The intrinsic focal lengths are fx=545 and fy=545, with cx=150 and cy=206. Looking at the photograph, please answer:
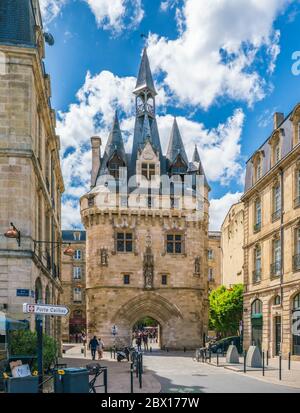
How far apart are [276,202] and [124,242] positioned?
55.2ft

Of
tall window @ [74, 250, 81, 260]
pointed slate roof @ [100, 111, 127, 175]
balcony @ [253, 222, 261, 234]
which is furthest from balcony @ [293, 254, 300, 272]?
tall window @ [74, 250, 81, 260]

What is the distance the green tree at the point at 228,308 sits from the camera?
4119 centimetres

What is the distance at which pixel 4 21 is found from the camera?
20.0 m

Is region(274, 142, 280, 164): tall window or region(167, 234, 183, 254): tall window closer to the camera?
region(274, 142, 280, 164): tall window

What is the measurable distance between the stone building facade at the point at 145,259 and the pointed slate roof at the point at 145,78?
377 inches

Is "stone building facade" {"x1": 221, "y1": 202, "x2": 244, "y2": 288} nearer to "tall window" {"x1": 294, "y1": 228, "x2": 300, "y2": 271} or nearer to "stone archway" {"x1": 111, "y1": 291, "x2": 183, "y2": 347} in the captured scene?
"stone archway" {"x1": 111, "y1": 291, "x2": 183, "y2": 347}

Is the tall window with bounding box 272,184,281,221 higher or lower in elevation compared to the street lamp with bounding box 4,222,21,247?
higher

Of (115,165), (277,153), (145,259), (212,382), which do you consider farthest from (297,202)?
(115,165)

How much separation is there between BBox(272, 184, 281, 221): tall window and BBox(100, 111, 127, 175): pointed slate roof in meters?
20.3

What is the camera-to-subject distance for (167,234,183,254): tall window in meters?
43.1

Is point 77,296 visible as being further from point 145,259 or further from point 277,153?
point 277,153

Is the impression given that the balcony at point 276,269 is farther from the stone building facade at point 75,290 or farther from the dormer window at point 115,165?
the stone building facade at point 75,290

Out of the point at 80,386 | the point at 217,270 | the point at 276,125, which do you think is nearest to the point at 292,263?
the point at 276,125

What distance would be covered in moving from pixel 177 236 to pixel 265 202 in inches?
564
